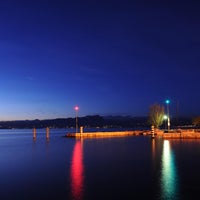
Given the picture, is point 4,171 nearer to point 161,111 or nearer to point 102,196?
point 102,196

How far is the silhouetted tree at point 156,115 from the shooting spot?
109 metres

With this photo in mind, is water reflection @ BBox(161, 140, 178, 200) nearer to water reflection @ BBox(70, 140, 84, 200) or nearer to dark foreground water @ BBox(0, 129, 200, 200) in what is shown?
dark foreground water @ BBox(0, 129, 200, 200)

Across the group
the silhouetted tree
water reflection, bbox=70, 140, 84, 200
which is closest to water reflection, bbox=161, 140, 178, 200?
water reflection, bbox=70, 140, 84, 200

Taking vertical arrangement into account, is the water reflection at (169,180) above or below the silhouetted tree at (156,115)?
below

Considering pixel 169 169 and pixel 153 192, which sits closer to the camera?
pixel 153 192

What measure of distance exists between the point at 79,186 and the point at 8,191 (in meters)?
4.76

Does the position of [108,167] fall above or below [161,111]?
below

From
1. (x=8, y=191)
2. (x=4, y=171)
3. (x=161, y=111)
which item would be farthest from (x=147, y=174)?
(x=161, y=111)

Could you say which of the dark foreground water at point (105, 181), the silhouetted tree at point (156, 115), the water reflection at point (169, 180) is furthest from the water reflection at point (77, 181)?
the silhouetted tree at point (156, 115)

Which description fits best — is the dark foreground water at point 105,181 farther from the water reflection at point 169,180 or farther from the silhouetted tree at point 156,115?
the silhouetted tree at point 156,115

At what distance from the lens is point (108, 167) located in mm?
32438

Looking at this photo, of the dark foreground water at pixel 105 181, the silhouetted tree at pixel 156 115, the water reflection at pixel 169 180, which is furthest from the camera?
the silhouetted tree at pixel 156 115

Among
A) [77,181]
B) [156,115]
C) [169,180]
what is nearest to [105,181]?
[77,181]

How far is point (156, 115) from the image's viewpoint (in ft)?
360
